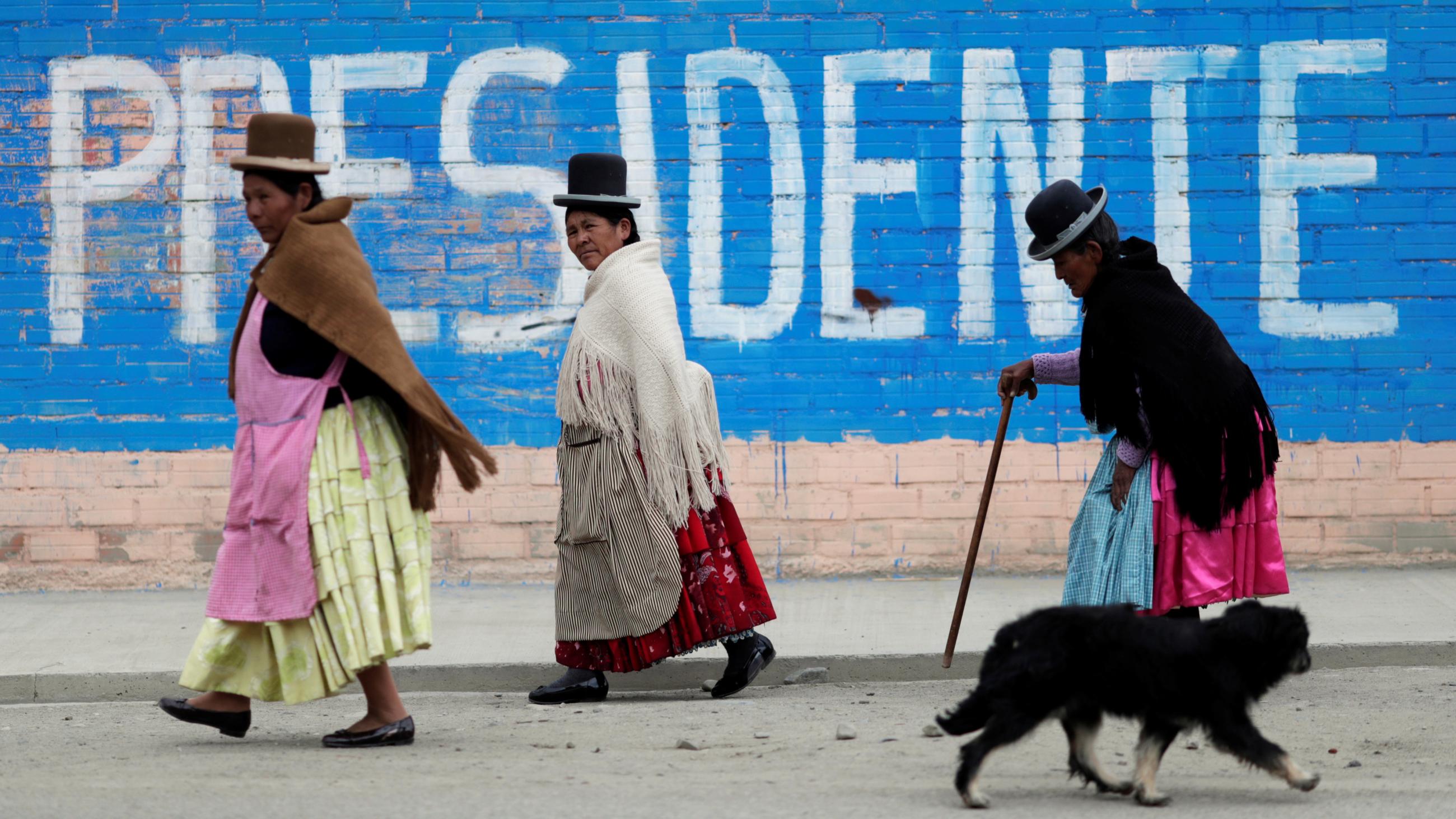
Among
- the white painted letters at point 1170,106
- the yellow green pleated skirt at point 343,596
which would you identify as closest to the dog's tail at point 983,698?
the yellow green pleated skirt at point 343,596

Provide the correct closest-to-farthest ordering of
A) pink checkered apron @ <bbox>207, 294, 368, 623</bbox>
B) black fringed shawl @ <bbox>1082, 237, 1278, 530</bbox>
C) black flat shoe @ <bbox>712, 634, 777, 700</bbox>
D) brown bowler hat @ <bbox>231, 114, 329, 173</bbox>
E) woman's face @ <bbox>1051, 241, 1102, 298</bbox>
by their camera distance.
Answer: pink checkered apron @ <bbox>207, 294, 368, 623</bbox> → brown bowler hat @ <bbox>231, 114, 329, 173</bbox> → black fringed shawl @ <bbox>1082, 237, 1278, 530</bbox> → woman's face @ <bbox>1051, 241, 1102, 298</bbox> → black flat shoe @ <bbox>712, 634, 777, 700</bbox>

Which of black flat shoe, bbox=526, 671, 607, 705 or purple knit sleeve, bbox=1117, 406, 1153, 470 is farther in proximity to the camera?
black flat shoe, bbox=526, 671, 607, 705

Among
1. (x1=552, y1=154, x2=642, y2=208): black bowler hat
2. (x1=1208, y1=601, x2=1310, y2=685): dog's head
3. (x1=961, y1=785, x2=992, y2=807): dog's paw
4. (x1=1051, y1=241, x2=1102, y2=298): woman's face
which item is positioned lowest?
(x1=961, y1=785, x2=992, y2=807): dog's paw

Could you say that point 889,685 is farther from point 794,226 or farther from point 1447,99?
point 1447,99

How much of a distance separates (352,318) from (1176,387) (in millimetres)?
2668

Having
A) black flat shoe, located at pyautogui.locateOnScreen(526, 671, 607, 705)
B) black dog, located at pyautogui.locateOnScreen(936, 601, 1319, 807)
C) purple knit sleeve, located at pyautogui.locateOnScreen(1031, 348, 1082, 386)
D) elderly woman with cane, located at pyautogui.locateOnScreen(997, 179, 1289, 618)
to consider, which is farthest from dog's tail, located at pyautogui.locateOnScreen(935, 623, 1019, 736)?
black flat shoe, located at pyautogui.locateOnScreen(526, 671, 607, 705)

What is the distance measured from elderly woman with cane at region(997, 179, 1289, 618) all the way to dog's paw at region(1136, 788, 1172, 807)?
1243 mm

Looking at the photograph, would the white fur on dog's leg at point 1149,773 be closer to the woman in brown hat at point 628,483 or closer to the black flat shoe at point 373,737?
the woman in brown hat at point 628,483

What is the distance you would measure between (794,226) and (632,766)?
14.5ft

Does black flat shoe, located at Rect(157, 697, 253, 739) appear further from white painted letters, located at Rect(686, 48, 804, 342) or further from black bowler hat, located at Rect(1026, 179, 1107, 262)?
white painted letters, located at Rect(686, 48, 804, 342)

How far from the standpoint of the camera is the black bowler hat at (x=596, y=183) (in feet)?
19.7

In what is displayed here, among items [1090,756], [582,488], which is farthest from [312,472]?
[1090,756]

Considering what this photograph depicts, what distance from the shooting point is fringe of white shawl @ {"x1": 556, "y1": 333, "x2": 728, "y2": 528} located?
19.3 ft

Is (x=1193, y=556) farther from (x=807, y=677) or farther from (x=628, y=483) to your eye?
(x=628, y=483)
